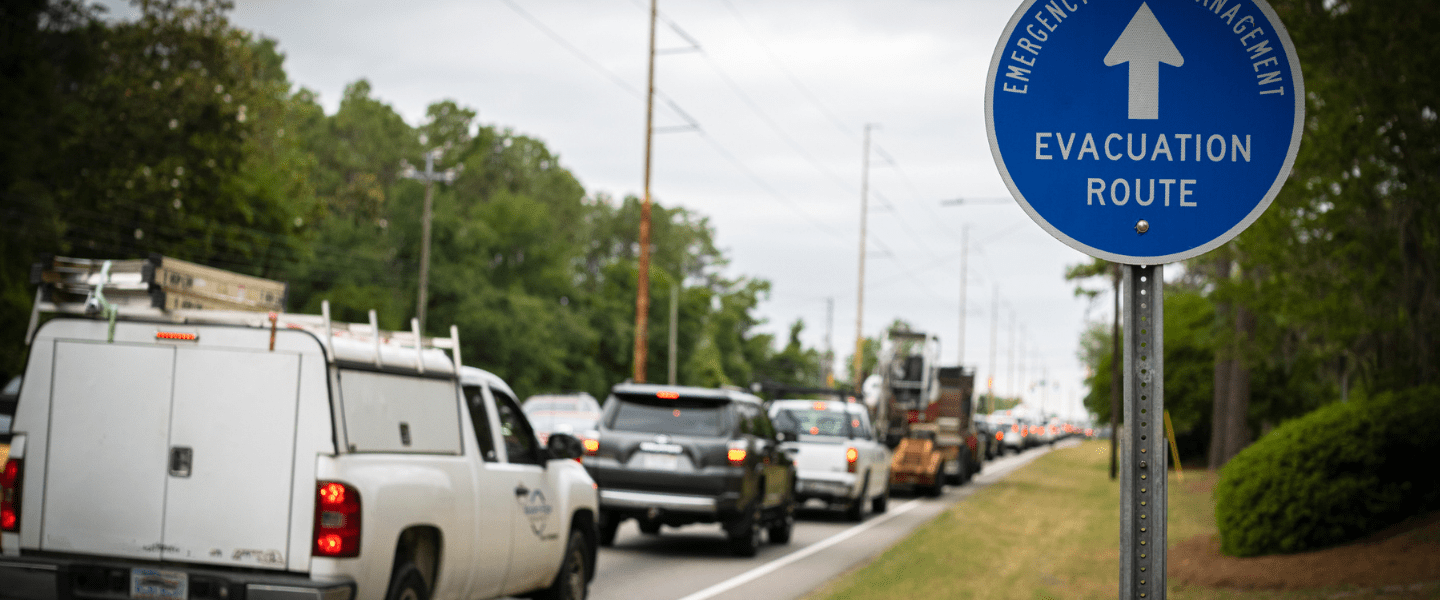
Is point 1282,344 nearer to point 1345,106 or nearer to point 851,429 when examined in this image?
point 851,429

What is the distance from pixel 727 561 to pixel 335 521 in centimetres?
864

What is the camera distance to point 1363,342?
56.5ft

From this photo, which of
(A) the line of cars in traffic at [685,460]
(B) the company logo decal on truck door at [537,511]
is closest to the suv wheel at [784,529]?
(A) the line of cars in traffic at [685,460]

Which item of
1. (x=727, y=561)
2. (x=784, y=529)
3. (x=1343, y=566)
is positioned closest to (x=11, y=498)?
(x=727, y=561)

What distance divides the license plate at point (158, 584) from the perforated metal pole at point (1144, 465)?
518 centimetres

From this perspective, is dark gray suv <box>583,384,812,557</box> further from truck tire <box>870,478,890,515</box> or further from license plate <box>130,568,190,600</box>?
truck tire <box>870,478,890,515</box>

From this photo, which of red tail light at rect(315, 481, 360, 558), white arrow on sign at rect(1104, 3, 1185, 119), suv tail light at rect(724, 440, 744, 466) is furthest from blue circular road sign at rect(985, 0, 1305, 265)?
suv tail light at rect(724, 440, 744, 466)

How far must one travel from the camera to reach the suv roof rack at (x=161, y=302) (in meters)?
7.29

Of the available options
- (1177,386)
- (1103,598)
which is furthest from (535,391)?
(1103,598)

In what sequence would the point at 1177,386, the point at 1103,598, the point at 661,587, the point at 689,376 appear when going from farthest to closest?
the point at 689,376, the point at 1177,386, the point at 661,587, the point at 1103,598

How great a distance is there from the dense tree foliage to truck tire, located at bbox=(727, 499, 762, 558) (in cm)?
2163

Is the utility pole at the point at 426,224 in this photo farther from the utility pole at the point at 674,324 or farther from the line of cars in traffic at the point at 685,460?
the utility pole at the point at 674,324

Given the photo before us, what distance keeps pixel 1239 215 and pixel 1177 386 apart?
42214 millimetres

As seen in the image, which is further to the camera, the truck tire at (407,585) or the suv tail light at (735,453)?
the suv tail light at (735,453)
